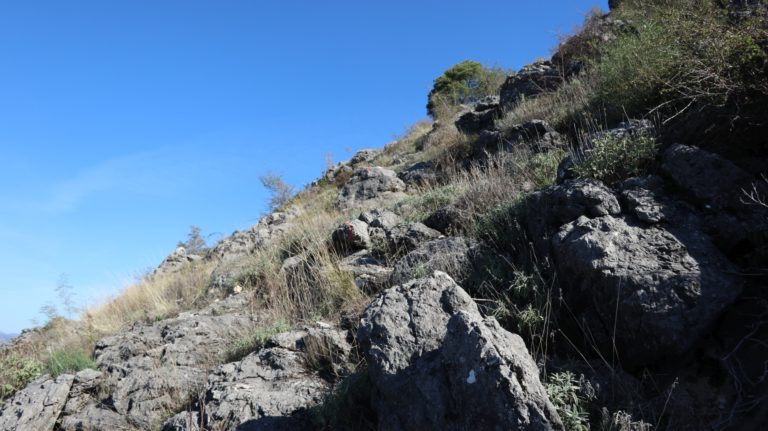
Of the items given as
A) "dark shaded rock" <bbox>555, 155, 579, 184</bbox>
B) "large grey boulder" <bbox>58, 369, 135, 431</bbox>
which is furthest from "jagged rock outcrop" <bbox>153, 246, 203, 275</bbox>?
"dark shaded rock" <bbox>555, 155, 579, 184</bbox>

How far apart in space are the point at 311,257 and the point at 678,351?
16.6ft

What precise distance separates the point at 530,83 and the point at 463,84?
1619 centimetres

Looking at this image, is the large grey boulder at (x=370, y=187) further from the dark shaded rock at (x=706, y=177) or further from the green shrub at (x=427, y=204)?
the dark shaded rock at (x=706, y=177)

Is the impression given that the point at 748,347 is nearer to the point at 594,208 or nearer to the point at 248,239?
the point at 594,208

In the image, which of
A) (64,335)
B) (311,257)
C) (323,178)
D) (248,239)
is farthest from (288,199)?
(311,257)

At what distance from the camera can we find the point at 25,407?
17.6 feet

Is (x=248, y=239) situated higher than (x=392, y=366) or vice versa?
(x=248, y=239)

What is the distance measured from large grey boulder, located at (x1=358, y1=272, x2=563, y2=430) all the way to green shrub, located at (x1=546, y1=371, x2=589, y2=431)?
23 centimetres

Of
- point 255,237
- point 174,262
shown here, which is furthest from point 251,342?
point 174,262

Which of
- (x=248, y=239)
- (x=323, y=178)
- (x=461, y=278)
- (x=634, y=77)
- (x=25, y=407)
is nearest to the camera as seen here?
(x=461, y=278)

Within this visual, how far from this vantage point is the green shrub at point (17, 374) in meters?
6.65

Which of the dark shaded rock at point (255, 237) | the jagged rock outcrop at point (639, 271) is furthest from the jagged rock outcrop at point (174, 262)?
the jagged rock outcrop at point (639, 271)

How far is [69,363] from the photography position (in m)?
6.66

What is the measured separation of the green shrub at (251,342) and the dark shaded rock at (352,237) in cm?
179
